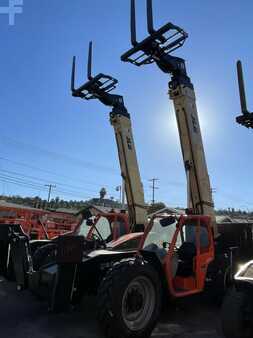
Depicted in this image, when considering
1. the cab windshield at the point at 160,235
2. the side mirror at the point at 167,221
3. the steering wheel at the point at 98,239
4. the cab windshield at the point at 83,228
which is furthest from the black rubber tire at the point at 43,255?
the side mirror at the point at 167,221

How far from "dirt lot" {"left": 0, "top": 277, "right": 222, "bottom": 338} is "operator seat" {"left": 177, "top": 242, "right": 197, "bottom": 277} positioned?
0.75 m

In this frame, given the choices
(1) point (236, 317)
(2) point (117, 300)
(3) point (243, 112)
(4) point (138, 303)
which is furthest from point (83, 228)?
(1) point (236, 317)

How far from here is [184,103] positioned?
793 cm

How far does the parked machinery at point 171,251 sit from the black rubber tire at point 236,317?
4.49 ft

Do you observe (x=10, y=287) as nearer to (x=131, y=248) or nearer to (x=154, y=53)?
(x=131, y=248)

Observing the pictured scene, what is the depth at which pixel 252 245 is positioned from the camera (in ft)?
23.7

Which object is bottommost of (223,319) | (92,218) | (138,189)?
(223,319)

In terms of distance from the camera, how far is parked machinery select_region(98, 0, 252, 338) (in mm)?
4832

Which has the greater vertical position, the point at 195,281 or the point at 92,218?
the point at 92,218

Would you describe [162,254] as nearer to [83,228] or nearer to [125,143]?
[83,228]

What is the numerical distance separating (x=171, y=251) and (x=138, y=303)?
114cm

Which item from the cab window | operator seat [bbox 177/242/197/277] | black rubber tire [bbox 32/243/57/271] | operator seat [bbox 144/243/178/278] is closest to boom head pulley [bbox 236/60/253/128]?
operator seat [bbox 177/242/197/277]

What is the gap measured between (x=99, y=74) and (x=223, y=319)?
790 centimetres

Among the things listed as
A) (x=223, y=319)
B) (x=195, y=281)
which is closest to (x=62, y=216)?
(x=195, y=281)
